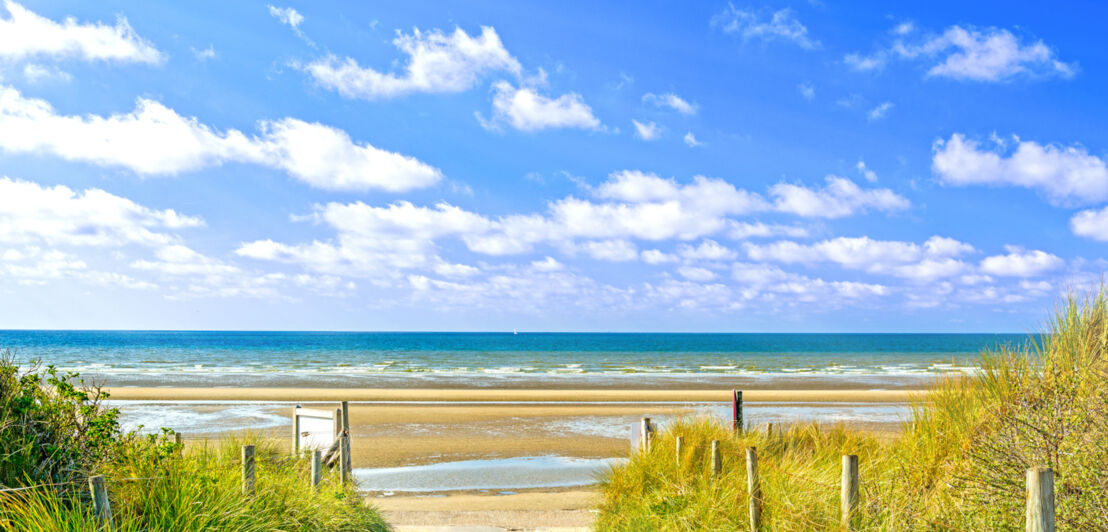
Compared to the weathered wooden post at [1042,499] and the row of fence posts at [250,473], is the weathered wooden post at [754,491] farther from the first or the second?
the row of fence posts at [250,473]

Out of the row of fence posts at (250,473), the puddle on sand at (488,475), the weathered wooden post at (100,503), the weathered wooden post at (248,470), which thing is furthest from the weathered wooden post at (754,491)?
the puddle on sand at (488,475)

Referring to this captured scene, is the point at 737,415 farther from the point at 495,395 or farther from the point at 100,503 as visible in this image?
the point at 495,395

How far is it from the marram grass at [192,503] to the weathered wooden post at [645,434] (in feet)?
13.6

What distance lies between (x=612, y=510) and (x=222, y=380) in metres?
36.9

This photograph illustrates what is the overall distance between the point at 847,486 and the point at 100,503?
19.2 feet

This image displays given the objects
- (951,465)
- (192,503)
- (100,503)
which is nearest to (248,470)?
(192,503)

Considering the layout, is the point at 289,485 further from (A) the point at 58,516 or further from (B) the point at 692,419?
(B) the point at 692,419

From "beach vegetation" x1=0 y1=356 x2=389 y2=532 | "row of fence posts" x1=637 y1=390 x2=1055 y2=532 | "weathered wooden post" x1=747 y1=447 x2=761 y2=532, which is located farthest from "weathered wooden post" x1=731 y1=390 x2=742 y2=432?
"beach vegetation" x1=0 y1=356 x2=389 y2=532

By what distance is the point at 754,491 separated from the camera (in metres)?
7.30

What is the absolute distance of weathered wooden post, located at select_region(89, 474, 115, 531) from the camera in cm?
507

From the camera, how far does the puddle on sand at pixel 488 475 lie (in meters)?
13.7

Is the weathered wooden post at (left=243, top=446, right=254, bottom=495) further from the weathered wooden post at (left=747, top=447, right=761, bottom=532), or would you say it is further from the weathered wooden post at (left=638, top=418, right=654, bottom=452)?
the weathered wooden post at (left=638, top=418, right=654, bottom=452)

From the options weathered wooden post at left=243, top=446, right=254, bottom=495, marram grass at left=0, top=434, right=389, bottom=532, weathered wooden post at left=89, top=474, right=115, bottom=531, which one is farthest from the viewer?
weathered wooden post at left=243, top=446, right=254, bottom=495

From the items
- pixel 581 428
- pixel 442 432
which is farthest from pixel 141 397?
pixel 581 428
